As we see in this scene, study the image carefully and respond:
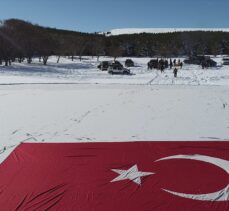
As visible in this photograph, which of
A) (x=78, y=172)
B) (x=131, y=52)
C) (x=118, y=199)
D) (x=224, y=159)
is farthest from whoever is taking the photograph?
(x=131, y=52)

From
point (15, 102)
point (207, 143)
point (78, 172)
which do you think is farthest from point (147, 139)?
point (15, 102)

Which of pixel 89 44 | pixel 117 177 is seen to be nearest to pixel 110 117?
pixel 117 177

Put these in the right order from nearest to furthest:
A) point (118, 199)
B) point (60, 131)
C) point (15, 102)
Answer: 1. point (118, 199)
2. point (60, 131)
3. point (15, 102)

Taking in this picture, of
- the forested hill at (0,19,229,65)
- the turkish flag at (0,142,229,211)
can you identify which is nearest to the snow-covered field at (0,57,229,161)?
the turkish flag at (0,142,229,211)

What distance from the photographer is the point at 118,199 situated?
5.11m

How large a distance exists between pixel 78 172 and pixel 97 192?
2.78 feet

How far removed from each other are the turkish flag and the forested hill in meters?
47.4

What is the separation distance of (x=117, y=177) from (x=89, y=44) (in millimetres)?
81420

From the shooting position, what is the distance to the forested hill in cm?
5719

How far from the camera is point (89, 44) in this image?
85.8m

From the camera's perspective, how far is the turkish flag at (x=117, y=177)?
498cm

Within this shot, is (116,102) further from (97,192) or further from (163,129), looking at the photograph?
(97,192)

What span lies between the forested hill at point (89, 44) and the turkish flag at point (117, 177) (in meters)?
47.4

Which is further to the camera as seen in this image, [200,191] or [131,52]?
[131,52]
